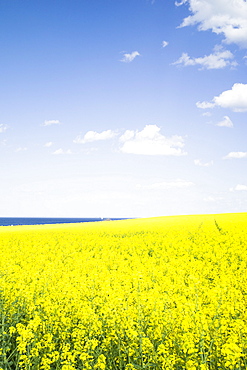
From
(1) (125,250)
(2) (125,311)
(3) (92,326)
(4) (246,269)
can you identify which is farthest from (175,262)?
(3) (92,326)

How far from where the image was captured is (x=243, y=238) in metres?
17.5

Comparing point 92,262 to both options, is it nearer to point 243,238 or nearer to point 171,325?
point 171,325

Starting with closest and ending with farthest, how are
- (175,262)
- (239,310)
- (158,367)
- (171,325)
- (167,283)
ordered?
1. (158,367)
2. (171,325)
3. (239,310)
4. (167,283)
5. (175,262)

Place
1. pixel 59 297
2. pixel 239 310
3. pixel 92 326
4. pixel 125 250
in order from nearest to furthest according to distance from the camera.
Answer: pixel 92 326
pixel 239 310
pixel 59 297
pixel 125 250

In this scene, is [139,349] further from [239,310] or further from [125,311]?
[239,310]

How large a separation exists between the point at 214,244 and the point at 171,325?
11170 mm

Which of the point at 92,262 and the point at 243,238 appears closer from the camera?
the point at 92,262

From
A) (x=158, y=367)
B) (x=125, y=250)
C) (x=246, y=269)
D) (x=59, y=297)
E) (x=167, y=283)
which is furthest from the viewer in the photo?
(x=125, y=250)

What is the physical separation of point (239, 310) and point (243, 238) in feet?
37.6

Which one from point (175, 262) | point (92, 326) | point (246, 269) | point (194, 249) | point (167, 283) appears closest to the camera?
point (92, 326)

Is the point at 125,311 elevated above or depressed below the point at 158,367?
above

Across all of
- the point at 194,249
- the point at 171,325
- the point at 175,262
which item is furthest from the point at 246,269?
the point at 171,325

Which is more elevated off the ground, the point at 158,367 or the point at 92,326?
the point at 92,326

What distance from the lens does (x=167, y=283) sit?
902 cm
